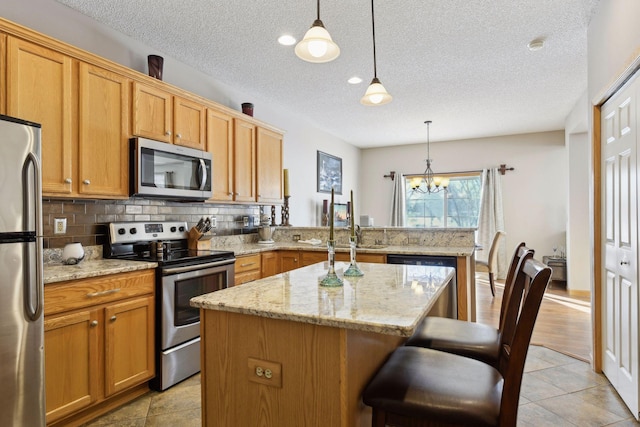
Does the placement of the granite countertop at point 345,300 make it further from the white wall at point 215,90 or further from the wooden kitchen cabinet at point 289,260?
the white wall at point 215,90

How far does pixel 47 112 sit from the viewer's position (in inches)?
85.5

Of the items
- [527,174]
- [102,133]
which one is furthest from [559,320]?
[102,133]

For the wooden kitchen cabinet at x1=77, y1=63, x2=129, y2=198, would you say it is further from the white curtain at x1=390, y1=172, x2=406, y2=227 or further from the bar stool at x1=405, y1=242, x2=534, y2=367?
the white curtain at x1=390, y1=172, x2=406, y2=227

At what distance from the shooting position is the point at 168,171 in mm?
2906

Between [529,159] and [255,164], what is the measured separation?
512cm

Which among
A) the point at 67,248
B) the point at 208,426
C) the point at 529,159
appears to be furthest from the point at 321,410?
the point at 529,159

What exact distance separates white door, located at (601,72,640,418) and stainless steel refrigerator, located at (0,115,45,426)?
10.3ft

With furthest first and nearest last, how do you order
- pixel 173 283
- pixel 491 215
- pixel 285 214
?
pixel 491 215, pixel 285 214, pixel 173 283

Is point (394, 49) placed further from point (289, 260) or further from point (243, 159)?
point (289, 260)

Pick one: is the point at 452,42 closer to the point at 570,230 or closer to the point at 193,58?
the point at 193,58

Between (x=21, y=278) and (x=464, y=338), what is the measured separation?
6.72 feet

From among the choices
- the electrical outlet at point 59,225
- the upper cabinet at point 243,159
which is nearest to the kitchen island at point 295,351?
the electrical outlet at point 59,225

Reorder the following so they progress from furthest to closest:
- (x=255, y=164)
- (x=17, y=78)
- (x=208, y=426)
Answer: (x=255, y=164), (x=17, y=78), (x=208, y=426)

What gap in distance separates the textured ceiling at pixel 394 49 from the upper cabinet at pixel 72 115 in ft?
2.05
